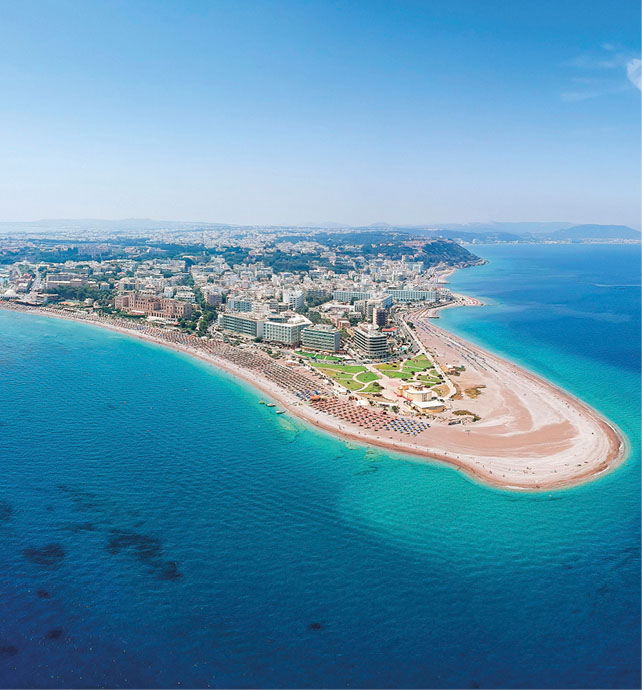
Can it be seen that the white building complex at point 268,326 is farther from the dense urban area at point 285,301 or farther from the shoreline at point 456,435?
the shoreline at point 456,435

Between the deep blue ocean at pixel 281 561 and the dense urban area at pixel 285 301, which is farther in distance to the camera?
the dense urban area at pixel 285 301

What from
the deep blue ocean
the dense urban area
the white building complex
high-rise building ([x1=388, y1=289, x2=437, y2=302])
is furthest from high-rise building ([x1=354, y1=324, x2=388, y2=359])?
high-rise building ([x1=388, y1=289, x2=437, y2=302])

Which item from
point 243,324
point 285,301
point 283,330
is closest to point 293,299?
point 285,301

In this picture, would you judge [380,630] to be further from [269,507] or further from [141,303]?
[141,303]

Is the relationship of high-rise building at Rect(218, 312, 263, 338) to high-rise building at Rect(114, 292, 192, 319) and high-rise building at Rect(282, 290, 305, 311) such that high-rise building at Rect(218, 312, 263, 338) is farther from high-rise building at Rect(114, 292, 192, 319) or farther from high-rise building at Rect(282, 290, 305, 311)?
high-rise building at Rect(282, 290, 305, 311)

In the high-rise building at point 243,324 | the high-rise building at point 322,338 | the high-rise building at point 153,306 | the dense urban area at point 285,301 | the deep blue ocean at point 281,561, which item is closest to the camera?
the deep blue ocean at point 281,561

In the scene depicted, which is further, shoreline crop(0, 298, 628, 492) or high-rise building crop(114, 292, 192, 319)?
high-rise building crop(114, 292, 192, 319)

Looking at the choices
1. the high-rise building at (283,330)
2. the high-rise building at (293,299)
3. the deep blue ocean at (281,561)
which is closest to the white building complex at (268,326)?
the high-rise building at (283,330)

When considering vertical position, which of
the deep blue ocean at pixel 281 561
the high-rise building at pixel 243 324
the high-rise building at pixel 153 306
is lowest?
the deep blue ocean at pixel 281 561
